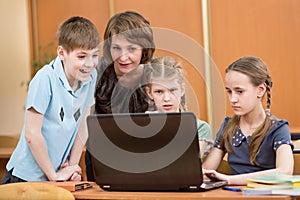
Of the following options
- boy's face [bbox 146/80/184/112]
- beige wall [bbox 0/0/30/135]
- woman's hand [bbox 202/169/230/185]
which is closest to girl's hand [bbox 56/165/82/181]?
boy's face [bbox 146/80/184/112]

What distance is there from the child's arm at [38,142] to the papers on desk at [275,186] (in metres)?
0.76

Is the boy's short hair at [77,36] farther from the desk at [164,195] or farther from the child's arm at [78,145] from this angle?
the desk at [164,195]

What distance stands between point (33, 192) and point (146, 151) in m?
0.37

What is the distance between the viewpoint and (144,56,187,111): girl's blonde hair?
2358mm

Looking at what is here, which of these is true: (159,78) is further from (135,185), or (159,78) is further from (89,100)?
(135,185)

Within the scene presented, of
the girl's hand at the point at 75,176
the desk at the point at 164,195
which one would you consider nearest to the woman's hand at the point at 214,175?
the desk at the point at 164,195

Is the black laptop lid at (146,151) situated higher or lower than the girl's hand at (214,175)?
higher

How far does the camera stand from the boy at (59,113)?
2.15 metres

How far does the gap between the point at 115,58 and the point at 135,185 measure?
0.72 m

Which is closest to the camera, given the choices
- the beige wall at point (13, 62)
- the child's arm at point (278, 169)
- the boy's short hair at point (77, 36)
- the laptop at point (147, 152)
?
the laptop at point (147, 152)

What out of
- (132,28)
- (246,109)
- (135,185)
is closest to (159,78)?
(132,28)

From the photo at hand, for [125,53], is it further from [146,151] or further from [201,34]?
[201,34]

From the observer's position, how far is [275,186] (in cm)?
169

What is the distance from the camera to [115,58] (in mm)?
Result: 2436
